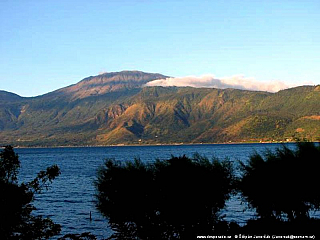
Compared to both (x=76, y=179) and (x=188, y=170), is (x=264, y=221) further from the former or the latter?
(x=76, y=179)

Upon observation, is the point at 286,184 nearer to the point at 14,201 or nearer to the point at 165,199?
the point at 165,199

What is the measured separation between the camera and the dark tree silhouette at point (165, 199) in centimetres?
5088

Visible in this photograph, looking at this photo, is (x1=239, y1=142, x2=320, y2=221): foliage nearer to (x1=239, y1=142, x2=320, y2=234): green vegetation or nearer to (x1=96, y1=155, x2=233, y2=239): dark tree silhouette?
(x1=239, y1=142, x2=320, y2=234): green vegetation

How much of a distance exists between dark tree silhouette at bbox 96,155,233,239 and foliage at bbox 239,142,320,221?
150 inches

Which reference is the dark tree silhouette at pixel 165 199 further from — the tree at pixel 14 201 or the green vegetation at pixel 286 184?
the tree at pixel 14 201

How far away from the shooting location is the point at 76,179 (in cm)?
14888

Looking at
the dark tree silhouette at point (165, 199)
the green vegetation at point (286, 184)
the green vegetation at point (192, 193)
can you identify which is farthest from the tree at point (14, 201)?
the green vegetation at point (286, 184)

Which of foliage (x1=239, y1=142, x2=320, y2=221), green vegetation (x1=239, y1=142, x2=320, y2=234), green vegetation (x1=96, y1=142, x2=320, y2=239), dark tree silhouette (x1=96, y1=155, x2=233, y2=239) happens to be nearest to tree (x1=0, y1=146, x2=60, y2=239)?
green vegetation (x1=96, y1=142, x2=320, y2=239)

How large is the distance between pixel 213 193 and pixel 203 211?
2.57 meters

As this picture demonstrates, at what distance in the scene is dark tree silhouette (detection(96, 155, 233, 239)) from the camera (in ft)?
167

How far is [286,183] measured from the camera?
52.3m

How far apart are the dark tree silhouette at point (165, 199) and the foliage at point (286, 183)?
3799mm

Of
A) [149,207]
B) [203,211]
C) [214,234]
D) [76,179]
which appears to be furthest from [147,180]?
[76,179]

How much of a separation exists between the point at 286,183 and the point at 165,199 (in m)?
15.0
